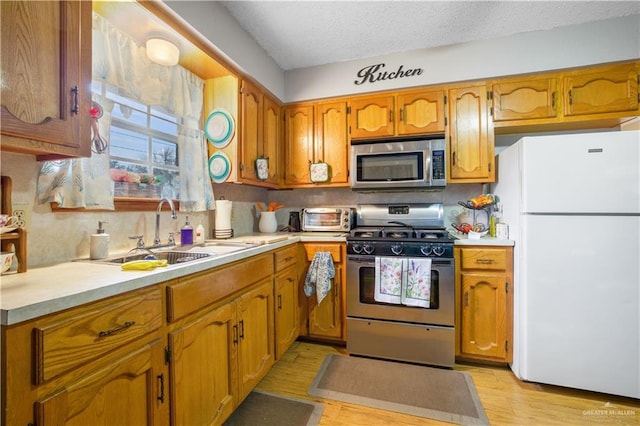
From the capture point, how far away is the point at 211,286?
4.26 feet

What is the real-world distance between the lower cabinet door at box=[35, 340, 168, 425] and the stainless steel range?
4.70 feet

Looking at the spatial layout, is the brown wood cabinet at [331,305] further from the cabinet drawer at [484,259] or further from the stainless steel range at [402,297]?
the cabinet drawer at [484,259]

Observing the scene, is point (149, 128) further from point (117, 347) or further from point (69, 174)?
point (117, 347)

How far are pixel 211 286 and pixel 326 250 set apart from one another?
1141 mm

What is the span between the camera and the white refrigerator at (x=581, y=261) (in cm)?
161

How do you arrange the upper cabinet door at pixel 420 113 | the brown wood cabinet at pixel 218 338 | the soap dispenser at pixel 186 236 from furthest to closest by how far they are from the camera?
the upper cabinet door at pixel 420 113, the soap dispenser at pixel 186 236, the brown wood cabinet at pixel 218 338

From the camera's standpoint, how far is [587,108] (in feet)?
6.93

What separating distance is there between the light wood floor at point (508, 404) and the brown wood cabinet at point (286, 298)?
0.68 feet

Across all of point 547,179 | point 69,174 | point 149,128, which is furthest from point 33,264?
point 547,179

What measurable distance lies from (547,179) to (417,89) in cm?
124

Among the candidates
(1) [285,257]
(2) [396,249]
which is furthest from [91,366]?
(2) [396,249]

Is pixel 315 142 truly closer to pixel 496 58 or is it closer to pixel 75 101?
pixel 496 58

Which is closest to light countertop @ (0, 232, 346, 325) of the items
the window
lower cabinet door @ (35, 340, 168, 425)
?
lower cabinet door @ (35, 340, 168, 425)

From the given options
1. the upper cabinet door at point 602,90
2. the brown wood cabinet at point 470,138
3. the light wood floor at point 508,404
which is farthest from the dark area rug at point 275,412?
the upper cabinet door at point 602,90
